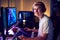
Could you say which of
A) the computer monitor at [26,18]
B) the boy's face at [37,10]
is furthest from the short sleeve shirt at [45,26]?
the computer monitor at [26,18]

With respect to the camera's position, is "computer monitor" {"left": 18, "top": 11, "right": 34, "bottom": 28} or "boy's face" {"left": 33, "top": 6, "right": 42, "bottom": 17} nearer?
"boy's face" {"left": 33, "top": 6, "right": 42, "bottom": 17}

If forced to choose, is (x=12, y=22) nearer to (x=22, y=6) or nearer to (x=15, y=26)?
(x=15, y=26)

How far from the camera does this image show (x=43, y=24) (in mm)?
1523

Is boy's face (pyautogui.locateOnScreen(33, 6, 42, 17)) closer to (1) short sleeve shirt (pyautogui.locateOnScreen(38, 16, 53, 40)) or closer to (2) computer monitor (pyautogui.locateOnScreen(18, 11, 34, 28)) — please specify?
(1) short sleeve shirt (pyautogui.locateOnScreen(38, 16, 53, 40))

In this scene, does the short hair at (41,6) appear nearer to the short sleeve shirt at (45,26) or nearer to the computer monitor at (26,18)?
the short sleeve shirt at (45,26)

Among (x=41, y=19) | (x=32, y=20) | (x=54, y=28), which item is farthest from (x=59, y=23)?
(x=32, y=20)

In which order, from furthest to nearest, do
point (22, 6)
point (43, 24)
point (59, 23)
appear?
1. point (22, 6)
2. point (59, 23)
3. point (43, 24)

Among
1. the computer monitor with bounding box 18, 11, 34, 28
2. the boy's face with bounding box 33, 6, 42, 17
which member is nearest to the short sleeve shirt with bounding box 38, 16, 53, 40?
the boy's face with bounding box 33, 6, 42, 17

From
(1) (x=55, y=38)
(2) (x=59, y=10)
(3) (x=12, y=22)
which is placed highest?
(2) (x=59, y=10)

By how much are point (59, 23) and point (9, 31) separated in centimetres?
43

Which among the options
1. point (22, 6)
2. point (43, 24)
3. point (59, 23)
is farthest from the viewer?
point (22, 6)

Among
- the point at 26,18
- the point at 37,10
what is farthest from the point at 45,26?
the point at 26,18

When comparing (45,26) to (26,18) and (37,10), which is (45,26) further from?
(26,18)

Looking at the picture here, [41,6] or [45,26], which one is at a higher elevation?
[41,6]
